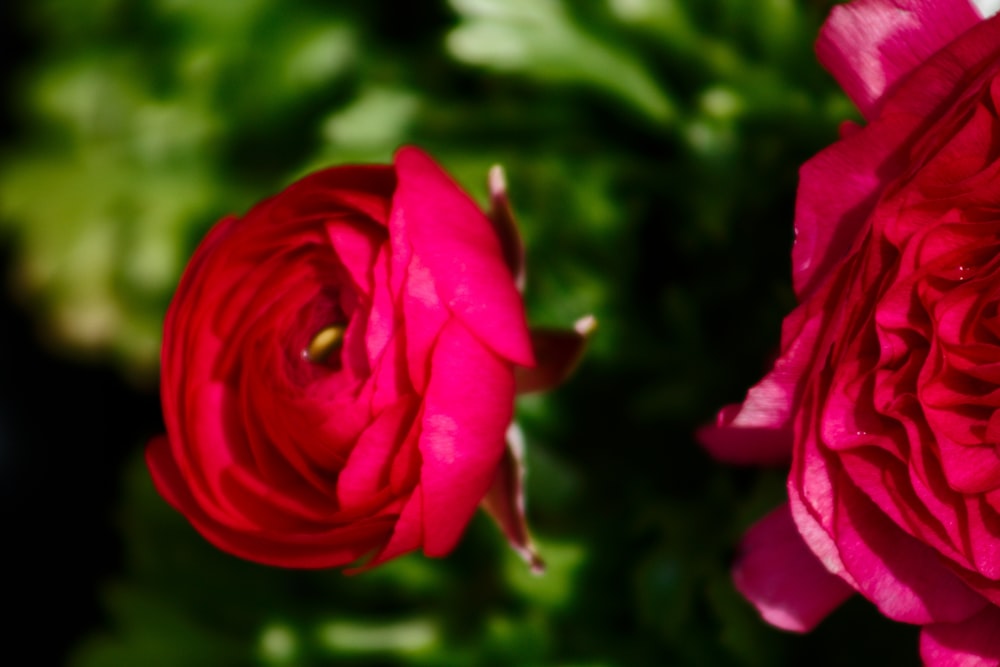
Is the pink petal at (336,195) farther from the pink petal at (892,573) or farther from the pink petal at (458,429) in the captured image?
the pink petal at (892,573)

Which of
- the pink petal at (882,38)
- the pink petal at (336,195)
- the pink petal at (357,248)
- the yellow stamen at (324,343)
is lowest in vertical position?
the yellow stamen at (324,343)

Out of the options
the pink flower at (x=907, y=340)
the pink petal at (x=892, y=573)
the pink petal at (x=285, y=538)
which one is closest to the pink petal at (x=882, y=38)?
the pink flower at (x=907, y=340)

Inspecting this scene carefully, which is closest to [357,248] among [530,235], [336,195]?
[336,195]

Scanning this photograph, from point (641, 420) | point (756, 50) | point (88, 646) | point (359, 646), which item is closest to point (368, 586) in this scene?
point (359, 646)

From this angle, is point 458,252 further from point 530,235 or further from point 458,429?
point 530,235

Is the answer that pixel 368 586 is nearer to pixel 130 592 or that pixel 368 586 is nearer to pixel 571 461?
pixel 571 461
